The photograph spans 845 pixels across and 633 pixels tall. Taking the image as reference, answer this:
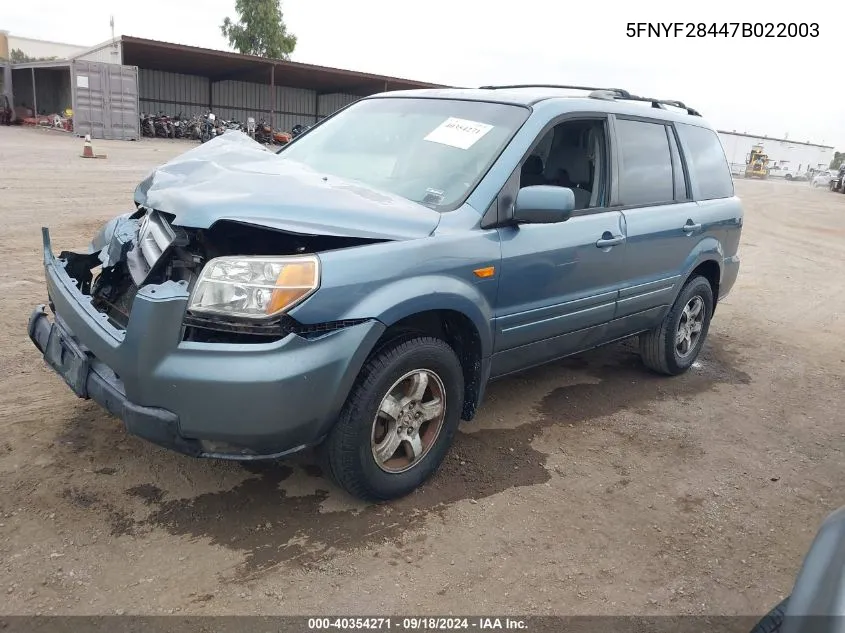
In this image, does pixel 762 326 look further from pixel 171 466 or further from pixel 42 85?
pixel 42 85

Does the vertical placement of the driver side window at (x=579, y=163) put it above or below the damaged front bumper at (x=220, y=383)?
above

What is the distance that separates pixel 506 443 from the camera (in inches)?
149

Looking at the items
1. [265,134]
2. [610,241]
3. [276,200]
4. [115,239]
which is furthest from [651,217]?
[265,134]

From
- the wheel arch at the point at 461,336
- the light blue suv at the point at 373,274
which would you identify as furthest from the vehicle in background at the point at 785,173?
the wheel arch at the point at 461,336

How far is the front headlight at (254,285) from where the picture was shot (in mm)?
2480

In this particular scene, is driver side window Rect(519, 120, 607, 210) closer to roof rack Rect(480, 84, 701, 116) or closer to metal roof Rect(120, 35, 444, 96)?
roof rack Rect(480, 84, 701, 116)

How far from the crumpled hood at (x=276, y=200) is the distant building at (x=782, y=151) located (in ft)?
214

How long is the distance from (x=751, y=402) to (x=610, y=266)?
5.69 ft

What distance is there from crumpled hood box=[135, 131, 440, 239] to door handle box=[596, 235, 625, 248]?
1.22m

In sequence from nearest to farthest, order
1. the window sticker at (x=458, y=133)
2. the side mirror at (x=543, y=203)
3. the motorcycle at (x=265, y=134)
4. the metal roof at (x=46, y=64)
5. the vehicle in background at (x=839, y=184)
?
the side mirror at (x=543, y=203) → the window sticker at (x=458, y=133) → the metal roof at (x=46, y=64) → the motorcycle at (x=265, y=134) → the vehicle in background at (x=839, y=184)

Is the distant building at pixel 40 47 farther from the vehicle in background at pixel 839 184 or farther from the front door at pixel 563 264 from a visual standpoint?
the front door at pixel 563 264

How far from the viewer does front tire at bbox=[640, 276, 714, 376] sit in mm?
4898

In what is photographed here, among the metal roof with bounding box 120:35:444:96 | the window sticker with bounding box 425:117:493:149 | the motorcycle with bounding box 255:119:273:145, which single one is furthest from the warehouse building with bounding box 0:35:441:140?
the window sticker with bounding box 425:117:493:149

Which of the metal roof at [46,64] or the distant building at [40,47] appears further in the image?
the distant building at [40,47]
